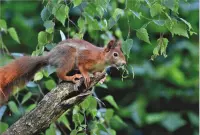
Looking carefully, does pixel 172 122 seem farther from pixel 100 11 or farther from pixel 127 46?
pixel 127 46

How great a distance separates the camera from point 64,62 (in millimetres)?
2812

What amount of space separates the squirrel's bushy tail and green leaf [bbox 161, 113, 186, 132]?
2.13m

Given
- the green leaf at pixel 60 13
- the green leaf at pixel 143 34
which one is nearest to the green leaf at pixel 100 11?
the green leaf at pixel 60 13

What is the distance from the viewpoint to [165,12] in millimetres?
2484

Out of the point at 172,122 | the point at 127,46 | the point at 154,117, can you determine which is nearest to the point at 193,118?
the point at 172,122

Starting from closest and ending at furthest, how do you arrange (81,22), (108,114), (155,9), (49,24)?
(155,9), (49,24), (81,22), (108,114)

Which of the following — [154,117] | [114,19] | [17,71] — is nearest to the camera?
[114,19]

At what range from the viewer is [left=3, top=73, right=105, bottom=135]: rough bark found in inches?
102

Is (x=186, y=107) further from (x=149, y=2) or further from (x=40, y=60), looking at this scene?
(x=149, y=2)

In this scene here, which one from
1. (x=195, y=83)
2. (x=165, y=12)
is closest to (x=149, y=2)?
(x=165, y=12)

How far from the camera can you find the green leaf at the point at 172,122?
16.0 ft

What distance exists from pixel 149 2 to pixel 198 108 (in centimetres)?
262

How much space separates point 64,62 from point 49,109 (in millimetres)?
300

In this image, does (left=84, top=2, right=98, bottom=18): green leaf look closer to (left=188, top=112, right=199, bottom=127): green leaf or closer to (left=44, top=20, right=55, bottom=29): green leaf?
(left=44, top=20, right=55, bottom=29): green leaf
